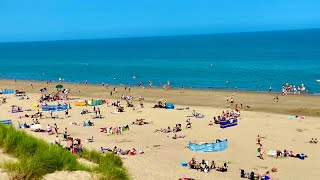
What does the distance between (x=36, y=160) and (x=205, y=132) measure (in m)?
22.5

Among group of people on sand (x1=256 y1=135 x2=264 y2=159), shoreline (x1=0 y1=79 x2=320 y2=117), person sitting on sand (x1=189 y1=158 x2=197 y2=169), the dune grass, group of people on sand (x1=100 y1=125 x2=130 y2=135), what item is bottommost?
person sitting on sand (x1=189 y1=158 x2=197 y2=169)

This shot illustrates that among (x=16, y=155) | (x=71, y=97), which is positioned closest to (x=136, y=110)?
(x=71, y=97)

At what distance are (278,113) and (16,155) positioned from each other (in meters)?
31.3

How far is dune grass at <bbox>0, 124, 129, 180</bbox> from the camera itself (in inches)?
291

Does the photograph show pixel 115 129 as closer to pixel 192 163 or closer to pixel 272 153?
pixel 192 163

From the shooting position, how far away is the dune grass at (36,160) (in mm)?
7379

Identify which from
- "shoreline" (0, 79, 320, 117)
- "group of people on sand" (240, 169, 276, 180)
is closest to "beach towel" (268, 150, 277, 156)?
"group of people on sand" (240, 169, 276, 180)

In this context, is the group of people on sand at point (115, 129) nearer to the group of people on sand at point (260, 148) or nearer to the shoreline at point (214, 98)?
the group of people on sand at point (260, 148)

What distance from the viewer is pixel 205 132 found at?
29.3 metres

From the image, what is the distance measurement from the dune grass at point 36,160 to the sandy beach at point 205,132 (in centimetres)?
35

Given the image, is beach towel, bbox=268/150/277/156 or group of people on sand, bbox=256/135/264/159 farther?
beach towel, bbox=268/150/277/156

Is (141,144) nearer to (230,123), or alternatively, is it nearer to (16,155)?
(230,123)

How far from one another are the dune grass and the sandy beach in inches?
13.7

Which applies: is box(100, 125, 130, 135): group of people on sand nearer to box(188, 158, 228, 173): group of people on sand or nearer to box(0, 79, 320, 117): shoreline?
box(188, 158, 228, 173): group of people on sand
